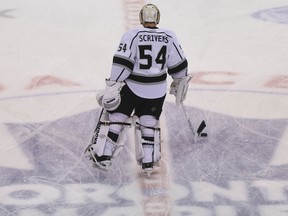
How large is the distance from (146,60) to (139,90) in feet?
0.66

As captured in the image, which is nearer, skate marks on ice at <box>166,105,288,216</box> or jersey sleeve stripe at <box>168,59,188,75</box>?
skate marks on ice at <box>166,105,288,216</box>

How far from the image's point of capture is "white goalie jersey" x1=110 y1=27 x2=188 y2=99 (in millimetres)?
3871

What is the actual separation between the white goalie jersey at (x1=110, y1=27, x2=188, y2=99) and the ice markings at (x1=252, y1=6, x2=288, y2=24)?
319cm

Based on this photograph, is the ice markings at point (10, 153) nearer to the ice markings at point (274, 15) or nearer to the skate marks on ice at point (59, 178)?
the skate marks on ice at point (59, 178)

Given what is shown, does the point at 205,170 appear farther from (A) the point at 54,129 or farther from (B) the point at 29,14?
(B) the point at 29,14

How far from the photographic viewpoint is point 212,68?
575 centimetres

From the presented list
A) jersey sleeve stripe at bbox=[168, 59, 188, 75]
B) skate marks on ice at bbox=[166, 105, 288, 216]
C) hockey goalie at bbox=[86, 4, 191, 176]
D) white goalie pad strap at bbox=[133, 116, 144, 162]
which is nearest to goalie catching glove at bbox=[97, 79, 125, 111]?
hockey goalie at bbox=[86, 4, 191, 176]

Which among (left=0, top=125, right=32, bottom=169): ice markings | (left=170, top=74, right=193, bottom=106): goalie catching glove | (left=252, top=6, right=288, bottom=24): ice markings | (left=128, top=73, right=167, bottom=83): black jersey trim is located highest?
(left=128, top=73, right=167, bottom=83): black jersey trim

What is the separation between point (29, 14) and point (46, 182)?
3.47 metres

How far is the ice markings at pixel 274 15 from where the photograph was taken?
7004 millimetres

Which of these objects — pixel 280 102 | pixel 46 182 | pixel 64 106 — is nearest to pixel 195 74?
pixel 280 102

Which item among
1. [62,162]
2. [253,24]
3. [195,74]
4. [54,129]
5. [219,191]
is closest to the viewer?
[219,191]

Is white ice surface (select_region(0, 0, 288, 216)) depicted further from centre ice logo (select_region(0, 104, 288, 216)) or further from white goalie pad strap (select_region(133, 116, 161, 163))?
white goalie pad strap (select_region(133, 116, 161, 163))

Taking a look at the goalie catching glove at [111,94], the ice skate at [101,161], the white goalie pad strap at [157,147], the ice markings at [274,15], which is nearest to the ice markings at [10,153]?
the ice skate at [101,161]
